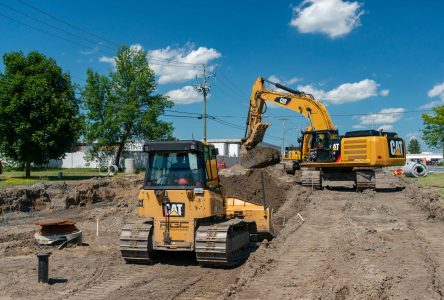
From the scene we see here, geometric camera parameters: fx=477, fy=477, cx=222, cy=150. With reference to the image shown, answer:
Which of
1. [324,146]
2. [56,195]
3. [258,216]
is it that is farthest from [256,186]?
[258,216]

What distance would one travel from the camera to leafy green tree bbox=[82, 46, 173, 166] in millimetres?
50906

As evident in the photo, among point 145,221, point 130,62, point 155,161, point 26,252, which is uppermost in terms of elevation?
point 130,62

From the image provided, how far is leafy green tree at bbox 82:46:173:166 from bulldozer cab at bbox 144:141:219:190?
136ft

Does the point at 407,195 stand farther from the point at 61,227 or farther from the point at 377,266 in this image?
the point at 61,227

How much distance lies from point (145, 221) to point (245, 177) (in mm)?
13391

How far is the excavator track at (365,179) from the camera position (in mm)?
22406

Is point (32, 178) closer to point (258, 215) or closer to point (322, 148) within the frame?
point (322, 148)

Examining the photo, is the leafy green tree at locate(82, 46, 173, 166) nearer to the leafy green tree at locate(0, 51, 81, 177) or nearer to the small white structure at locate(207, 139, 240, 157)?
the leafy green tree at locate(0, 51, 81, 177)

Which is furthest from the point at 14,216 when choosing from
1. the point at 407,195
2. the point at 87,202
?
the point at 407,195

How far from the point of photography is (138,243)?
9406 mm

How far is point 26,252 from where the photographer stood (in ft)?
37.1

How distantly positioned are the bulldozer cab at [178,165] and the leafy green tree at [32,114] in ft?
80.9

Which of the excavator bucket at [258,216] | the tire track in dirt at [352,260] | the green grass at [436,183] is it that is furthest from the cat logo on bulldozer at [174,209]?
the green grass at [436,183]

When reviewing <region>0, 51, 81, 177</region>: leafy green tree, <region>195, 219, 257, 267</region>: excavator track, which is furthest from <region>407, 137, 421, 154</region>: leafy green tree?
<region>195, 219, 257, 267</region>: excavator track
